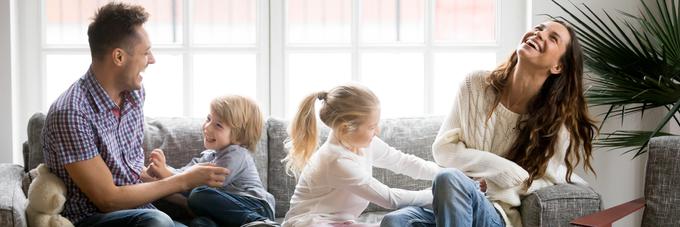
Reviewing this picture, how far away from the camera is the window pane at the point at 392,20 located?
4324 mm

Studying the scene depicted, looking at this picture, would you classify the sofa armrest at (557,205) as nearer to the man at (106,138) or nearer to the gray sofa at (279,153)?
the gray sofa at (279,153)

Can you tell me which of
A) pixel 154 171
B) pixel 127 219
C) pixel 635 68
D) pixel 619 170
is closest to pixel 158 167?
pixel 154 171

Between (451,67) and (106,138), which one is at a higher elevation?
(451,67)

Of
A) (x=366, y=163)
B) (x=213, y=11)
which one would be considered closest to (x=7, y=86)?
(x=213, y=11)

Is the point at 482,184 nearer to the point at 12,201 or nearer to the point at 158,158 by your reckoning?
the point at 158,158

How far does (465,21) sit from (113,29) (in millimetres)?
1775

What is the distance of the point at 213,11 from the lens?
Result: 13.9ft

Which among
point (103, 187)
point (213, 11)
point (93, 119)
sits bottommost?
point (103, 187)

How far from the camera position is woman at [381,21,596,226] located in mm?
3361

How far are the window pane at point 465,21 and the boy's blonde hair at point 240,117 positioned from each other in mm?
1193

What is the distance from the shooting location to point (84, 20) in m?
4.20

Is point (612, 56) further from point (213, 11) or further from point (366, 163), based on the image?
point (213, 11)

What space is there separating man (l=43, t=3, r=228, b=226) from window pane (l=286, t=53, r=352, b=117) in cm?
113

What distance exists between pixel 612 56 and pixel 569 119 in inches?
24.5
